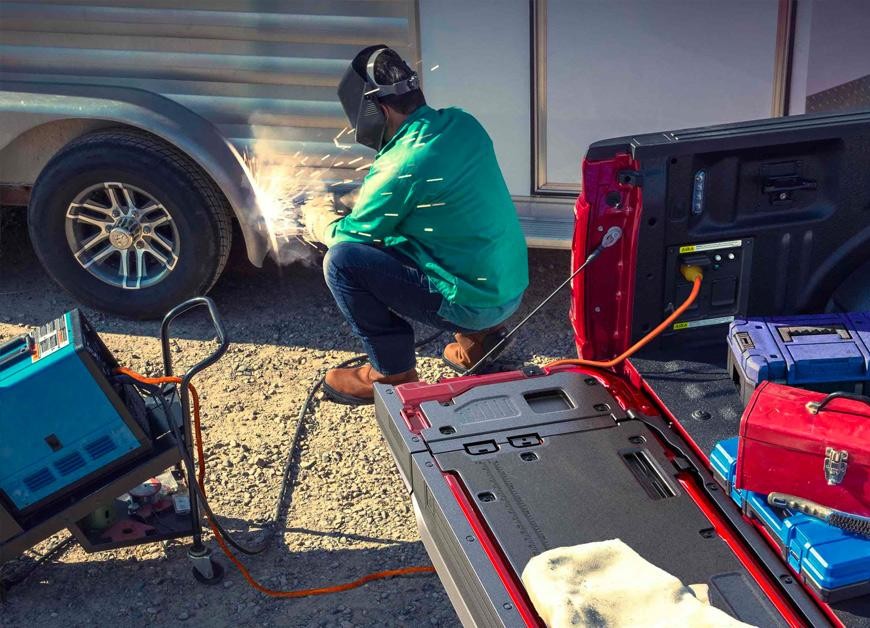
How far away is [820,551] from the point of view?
238 centimetres

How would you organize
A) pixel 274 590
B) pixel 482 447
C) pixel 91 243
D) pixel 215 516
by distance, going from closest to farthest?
1. pixel 482 447
2. pixel 274 590
3. pixel 215 516
4. pixel 91 243

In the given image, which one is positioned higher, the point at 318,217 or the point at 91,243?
the point at 318,217

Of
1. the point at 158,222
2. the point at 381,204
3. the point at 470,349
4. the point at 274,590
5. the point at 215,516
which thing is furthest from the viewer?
the point at 158,222

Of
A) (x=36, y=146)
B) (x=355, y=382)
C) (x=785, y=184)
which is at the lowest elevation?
(x=355, y=382)

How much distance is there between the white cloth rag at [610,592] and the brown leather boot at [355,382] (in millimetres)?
2117

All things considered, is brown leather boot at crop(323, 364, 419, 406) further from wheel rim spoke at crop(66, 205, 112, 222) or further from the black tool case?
wheel rim spoke at crop(66, 205, 112, 222)

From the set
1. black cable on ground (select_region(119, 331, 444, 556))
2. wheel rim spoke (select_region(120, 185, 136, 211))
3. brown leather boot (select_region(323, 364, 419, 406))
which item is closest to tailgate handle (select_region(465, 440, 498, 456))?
black cable on ground (select_region(119, 331, 444, 556))

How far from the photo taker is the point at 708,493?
112 inches

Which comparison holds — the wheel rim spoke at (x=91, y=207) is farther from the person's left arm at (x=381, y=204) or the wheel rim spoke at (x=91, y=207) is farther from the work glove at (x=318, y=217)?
the person's left arm at (x=381, y=204)

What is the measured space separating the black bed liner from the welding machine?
1627mm

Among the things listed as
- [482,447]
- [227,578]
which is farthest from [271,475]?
[482,447]

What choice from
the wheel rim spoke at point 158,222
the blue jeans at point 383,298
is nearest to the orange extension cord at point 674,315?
the blue jeans at point 383,298

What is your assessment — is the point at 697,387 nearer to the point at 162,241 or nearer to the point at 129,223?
the point at 162,241

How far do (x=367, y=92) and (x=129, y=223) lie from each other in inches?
61.8
